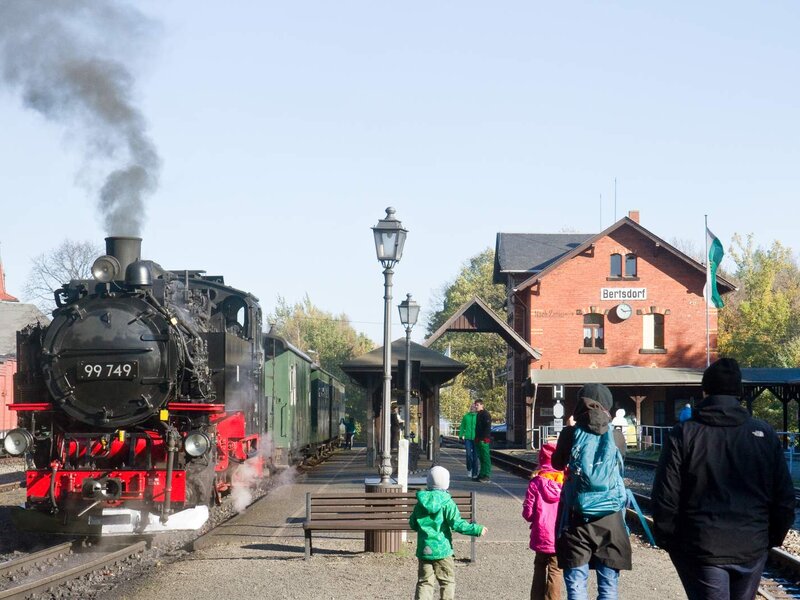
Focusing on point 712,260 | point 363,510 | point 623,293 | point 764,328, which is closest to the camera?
point 363,510

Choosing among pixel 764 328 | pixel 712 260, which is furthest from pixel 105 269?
pixel 764 328

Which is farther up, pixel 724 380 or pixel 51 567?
pixel 724 380

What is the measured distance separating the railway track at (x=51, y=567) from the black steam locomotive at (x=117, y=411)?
0.33m

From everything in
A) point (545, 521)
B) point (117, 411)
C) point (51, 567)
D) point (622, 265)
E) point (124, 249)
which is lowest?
point (51, 567)

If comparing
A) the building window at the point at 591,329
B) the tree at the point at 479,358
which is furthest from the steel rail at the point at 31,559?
Result: the tree at the point at 479,358

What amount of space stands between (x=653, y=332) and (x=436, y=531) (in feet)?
112

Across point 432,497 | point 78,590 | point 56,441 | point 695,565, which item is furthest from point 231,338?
point 695,565

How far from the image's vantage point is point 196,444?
12.0m

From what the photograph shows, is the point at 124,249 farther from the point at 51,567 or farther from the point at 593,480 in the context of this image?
the point at 593,480

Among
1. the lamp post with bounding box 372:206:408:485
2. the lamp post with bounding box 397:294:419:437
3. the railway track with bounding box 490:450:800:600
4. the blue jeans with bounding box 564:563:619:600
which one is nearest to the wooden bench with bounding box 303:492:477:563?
the lamp post with bounding box 372:206:408:485

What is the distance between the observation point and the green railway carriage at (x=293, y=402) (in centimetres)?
1894

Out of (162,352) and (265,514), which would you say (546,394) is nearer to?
(265,514)

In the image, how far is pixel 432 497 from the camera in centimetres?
716

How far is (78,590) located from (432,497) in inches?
153
